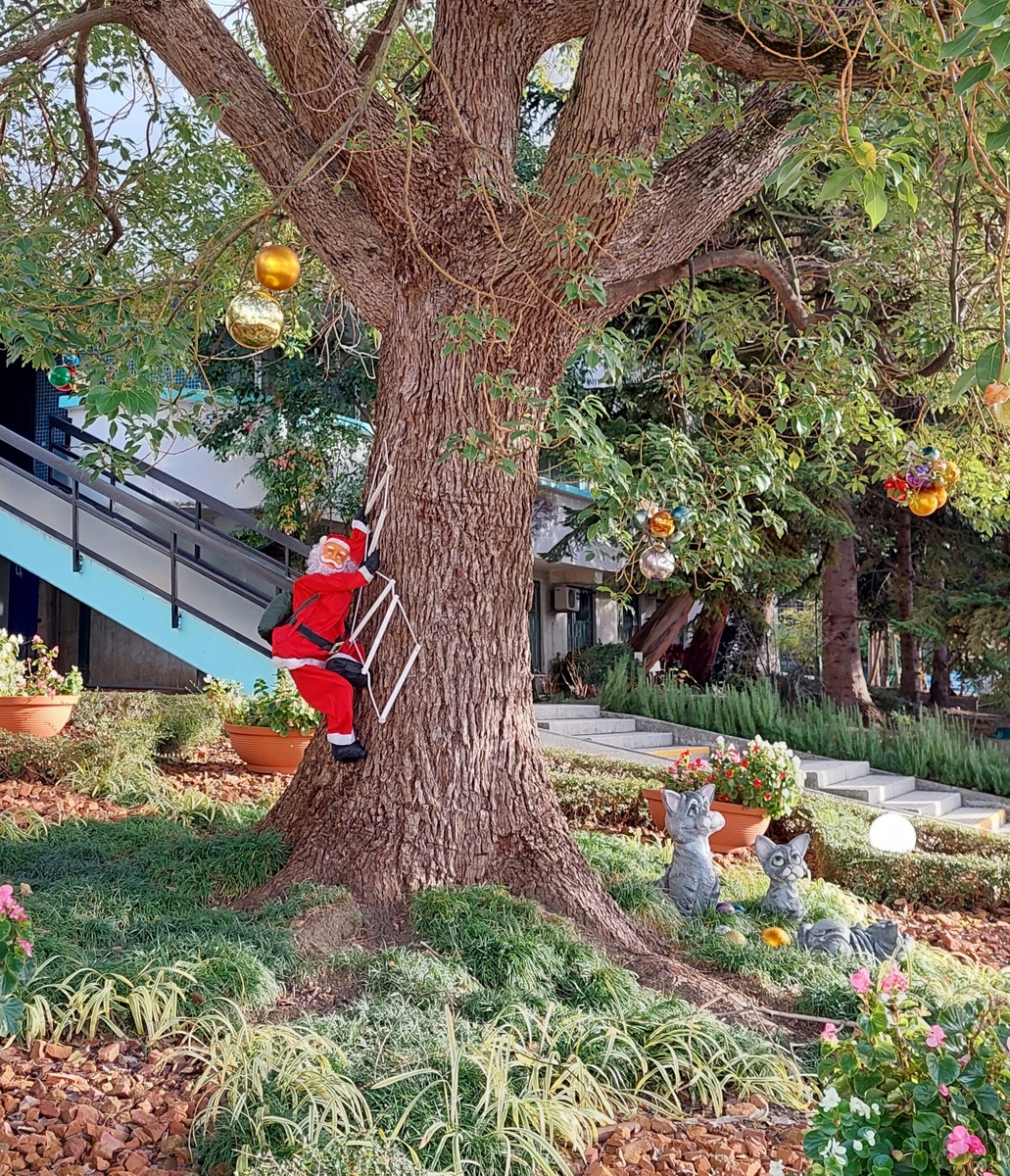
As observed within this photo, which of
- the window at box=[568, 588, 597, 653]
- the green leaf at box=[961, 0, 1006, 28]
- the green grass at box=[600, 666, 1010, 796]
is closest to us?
the green leaf at box=[961, 0, 1006, 28]

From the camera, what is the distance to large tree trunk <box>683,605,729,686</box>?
16.8m

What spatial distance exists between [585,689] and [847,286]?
9.16 metres

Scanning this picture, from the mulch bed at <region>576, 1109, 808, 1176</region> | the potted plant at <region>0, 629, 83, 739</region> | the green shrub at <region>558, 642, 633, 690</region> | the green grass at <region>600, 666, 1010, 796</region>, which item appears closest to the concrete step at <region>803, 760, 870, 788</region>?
the green grass at <region>600, 666, 1010, 796</region>

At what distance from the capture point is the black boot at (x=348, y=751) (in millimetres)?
4789

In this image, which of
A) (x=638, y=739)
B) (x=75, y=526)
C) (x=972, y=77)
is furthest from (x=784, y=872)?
(x=75, y=526)

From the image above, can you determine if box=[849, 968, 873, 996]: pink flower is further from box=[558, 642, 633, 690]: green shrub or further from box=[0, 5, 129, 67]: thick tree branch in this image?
box=[558, 642, 633, 690]: green shrub

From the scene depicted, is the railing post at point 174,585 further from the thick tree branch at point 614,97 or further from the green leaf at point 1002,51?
the green leaf at point 1002,51

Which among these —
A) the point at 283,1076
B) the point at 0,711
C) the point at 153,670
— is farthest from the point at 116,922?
the point at 153,670

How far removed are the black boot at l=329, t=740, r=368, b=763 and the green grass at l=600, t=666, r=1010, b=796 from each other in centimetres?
Result: 801

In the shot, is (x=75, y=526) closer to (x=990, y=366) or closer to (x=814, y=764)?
(x=814, y=764)

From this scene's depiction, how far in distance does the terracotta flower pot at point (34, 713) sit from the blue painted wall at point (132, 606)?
1707mm

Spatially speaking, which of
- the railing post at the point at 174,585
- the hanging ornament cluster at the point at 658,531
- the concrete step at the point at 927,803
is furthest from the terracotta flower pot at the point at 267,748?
the concrete step at the point at 927,803

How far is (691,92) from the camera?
23.7ft

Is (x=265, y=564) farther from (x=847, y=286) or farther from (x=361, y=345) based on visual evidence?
(x=847, y=286)
